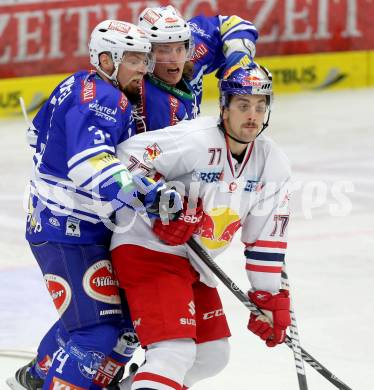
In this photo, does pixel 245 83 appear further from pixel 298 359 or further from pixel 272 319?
pixel 298 359

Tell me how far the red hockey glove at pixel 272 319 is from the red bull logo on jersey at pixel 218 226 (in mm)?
238

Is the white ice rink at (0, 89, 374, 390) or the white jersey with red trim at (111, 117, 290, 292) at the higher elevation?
the white jersey with red trim at (111, 117, 290, 292)

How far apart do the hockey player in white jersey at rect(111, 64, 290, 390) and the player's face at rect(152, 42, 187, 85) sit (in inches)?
15.8

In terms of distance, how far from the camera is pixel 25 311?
5562mm

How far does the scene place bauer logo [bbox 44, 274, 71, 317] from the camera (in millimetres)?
4160

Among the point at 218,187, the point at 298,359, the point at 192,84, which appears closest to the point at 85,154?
the point at 218,187

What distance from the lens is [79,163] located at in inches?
153

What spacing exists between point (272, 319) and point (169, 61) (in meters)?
1.01

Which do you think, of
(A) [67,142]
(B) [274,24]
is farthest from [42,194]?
(B) [274,24]

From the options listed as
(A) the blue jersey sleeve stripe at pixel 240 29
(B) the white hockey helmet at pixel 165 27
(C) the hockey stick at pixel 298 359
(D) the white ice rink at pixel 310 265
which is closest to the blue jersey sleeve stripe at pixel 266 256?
(C) the hockey stick at pixel 298 359

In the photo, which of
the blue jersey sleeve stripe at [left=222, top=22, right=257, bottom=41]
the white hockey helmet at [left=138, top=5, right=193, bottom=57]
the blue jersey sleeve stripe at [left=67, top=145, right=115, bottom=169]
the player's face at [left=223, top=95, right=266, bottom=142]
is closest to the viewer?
the blue jersey sleeve stripe at [left=67, top=145, right=115, bottom=169]

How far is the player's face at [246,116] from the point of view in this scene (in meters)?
4.00

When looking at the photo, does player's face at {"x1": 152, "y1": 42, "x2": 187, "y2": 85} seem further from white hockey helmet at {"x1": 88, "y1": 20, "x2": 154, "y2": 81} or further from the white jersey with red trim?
the white jersey with red trim

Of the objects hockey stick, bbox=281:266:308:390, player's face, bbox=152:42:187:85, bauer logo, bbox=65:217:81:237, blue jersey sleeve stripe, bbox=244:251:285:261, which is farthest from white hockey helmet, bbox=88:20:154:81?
hockey stick, bbox=281:266:308:390
